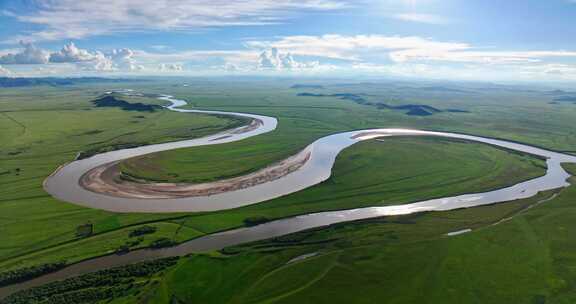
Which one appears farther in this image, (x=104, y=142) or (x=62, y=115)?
(x=62, y=115)

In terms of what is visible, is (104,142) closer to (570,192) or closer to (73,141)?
(73,141)

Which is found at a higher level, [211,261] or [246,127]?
[246,127]

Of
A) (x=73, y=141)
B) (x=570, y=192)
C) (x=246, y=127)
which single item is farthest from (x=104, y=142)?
(x=570, y=192)

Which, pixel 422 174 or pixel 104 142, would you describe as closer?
pixel 422 174

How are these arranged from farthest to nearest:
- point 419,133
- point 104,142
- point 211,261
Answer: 1. point 419,133
2. point 104,142
3. point 211,261

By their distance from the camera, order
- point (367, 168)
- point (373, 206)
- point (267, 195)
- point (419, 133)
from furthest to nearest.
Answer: point (419, 133)
point (367, 168)
point (267, 195)
point (373, 206)

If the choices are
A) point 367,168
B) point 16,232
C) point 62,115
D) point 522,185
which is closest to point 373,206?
point 367,168

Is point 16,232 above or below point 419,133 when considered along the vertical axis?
below

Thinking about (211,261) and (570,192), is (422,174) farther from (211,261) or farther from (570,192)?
(211,261)

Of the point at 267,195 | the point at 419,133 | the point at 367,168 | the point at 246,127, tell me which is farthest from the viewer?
the point at 246,127
